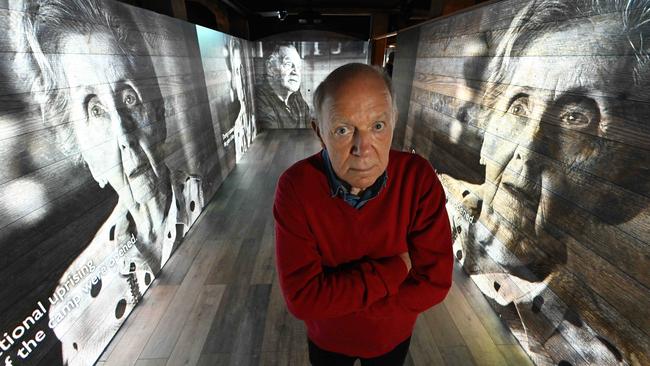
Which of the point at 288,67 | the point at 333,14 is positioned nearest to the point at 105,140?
the point at 288,67

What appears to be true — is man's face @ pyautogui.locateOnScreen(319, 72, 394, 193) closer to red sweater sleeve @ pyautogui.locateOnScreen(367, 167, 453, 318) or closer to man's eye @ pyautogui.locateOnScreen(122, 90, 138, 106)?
red sweater sleeve @ pyautogui.locateOnScreen(367, 167, 453, 318)

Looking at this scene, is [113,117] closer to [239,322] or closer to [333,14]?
[239,322]

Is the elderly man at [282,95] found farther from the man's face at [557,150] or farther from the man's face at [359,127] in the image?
the man's face at [359,127]

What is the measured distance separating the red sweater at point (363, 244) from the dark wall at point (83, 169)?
1.37 metres

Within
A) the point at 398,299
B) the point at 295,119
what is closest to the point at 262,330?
the point at 398,299

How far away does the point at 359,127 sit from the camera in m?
0.77

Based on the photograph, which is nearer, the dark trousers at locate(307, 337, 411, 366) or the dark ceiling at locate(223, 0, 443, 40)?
the dark trousers at locate(307, 337, 411, 366)

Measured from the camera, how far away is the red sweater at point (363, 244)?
83 cm

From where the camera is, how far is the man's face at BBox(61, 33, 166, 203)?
1.73 m

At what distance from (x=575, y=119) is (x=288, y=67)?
6.72 m

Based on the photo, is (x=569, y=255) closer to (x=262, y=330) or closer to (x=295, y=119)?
(x=262, y=330)

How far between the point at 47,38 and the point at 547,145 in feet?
8.88

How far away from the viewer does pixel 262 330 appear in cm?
209

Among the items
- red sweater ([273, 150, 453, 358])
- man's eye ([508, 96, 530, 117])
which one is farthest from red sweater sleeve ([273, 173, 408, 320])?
man's eye ([508, 96, 530, 117])
